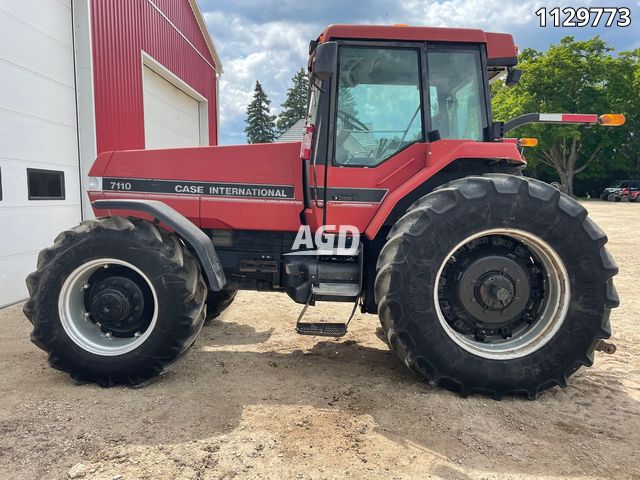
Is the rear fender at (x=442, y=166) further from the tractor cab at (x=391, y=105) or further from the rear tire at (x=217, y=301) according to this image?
the rear tire at (x=217, y=301)

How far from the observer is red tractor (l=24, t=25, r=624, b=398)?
3240 mm

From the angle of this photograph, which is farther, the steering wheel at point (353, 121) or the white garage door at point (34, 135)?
the white garage door at point (34, 135)

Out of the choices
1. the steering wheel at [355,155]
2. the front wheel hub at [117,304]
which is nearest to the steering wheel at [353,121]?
the steering wheel at [355,155]

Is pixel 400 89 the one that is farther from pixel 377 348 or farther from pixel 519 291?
pixel 377 348

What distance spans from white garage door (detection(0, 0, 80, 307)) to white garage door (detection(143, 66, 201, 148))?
8.85 ft

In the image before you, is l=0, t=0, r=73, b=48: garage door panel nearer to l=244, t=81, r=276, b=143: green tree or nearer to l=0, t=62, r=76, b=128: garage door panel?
l=0, t=62, r=76, b=128: garage door panel

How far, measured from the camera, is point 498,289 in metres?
3.37

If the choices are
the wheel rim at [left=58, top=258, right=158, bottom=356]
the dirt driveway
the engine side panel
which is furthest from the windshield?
the wheel rim at [left=58, top=258, right=158, bottom=356]

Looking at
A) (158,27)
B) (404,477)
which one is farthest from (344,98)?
(158,27)

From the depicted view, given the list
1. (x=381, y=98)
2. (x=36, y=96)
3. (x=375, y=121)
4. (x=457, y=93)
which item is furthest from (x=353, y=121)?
(x=36, y=96)

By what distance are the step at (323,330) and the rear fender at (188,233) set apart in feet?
2.44

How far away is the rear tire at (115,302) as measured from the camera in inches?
134

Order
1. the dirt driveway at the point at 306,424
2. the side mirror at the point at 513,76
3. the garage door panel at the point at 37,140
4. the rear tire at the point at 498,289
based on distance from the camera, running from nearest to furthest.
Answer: the dirt driveway at the point at 306,424, the rear tire at the point at 498,289, the side mirror at the point at 513,76, the garage door panel at the point at 37,140

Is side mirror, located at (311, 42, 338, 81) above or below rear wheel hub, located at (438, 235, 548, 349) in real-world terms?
above
